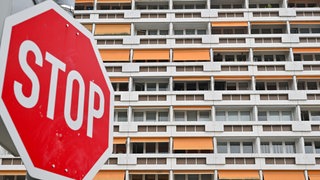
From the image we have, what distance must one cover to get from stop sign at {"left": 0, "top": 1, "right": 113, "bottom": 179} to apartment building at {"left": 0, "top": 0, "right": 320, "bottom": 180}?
73.2 feet

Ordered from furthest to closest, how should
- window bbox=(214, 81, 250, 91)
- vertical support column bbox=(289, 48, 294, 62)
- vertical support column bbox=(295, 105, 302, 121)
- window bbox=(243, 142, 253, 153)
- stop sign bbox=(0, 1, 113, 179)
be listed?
window bbox=(214, 81, 250, 91) < vertical support column bbox=(289, 48, 294, 62) < window bbox=(243, 142, 253, 153) < vertical support column bbox=(295, 105, 302, 121) < stop sign bbox=(0, 1, 113, 179)

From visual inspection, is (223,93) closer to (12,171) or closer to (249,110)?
(249,110)

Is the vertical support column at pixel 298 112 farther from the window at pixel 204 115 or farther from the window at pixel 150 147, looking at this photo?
the window at pixel 150 147

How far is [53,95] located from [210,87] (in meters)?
24.9

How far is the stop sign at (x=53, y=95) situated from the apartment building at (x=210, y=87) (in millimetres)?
22304

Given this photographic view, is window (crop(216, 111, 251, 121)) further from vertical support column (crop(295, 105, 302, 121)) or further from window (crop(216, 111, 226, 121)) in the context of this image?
vertical support column (crop(295, 105, 302, 121))

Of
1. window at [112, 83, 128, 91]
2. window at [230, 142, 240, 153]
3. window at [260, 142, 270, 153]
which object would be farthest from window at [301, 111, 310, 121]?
window at [112, 83, 128, 91]

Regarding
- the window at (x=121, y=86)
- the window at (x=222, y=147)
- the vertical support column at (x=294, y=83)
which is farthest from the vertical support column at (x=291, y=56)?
the window at (x=121, y=86)

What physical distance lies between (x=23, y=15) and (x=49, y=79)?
0.67ft

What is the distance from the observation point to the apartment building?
23.8m

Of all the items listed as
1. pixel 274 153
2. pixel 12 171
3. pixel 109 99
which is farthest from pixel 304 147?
pixel 109 99

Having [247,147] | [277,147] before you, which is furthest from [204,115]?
[277,147]

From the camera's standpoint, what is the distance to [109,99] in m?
1.84

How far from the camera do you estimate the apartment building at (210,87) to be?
23766 millimetres
